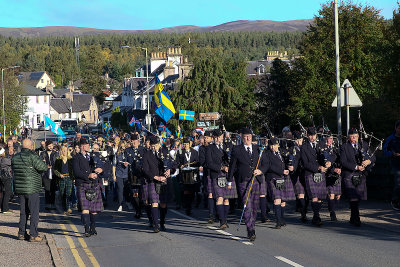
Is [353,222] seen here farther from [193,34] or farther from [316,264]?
[193,34]

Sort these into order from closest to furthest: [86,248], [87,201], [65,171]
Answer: [86,248] → [87,201] → [65,171]

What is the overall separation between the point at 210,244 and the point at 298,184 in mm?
3584

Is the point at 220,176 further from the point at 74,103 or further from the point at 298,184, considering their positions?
the point at 74,103

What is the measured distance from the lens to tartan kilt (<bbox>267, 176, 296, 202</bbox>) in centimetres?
1391

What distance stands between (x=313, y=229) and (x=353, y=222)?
991 millimetres

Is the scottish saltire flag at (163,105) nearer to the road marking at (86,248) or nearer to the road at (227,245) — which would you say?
the road at (227,245)

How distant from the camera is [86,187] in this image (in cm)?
1337

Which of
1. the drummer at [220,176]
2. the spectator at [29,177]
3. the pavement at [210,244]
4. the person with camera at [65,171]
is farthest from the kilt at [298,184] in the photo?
the person with camera at [65,171]

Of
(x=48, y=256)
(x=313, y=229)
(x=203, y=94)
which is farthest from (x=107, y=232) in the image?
(x=203, y=94)

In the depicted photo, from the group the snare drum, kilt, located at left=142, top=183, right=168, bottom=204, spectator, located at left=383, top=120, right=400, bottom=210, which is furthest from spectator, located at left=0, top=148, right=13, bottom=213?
spectator, located at left=383, top=120, right=400, bottom=210

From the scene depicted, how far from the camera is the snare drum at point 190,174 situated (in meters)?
→ 17.7

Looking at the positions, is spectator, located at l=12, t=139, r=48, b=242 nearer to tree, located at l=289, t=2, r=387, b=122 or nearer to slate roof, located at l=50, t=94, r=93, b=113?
tree, located at l=289, t=2, r=387, b=122

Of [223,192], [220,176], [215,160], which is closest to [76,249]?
[223,192]

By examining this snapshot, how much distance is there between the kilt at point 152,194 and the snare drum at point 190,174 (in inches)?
149
